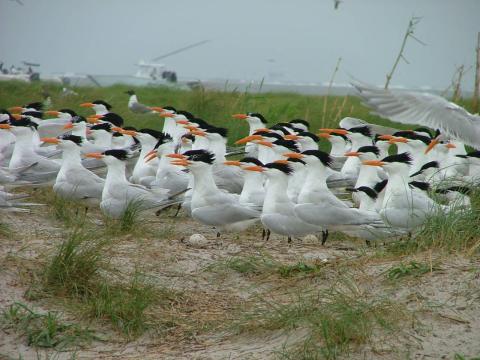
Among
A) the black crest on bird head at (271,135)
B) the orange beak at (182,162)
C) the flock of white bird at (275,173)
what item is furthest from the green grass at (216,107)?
the orange beak at (182,162)

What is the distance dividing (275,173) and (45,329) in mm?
2953

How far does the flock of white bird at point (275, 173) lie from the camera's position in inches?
259

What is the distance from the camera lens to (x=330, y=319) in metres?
3.99

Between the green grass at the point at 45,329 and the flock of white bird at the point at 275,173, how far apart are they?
2114mm

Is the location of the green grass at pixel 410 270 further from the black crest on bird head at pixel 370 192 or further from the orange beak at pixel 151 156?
the orange beak at pixel 151 156

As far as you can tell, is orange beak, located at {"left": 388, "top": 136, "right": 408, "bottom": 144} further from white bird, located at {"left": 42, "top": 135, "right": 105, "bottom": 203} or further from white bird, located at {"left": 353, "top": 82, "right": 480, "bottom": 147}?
white bird, located at {"left": 42, "top": 135, "right": 105, "bottom": 203}

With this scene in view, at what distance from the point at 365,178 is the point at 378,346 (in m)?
3.89

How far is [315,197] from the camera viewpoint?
6.81 meters

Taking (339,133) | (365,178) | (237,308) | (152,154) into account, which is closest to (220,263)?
(237,308)

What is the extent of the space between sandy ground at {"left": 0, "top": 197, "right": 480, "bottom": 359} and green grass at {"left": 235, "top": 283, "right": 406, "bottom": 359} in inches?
2.1

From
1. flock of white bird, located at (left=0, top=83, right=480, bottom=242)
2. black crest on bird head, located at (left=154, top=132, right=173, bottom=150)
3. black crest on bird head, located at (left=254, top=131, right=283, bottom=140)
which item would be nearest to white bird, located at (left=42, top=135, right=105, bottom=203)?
flock of white bird, located at (left=0, top=83, right=480, bottom=242)

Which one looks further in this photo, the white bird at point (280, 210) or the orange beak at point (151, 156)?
the orange beak at point (151, 156)

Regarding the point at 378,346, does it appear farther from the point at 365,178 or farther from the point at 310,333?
the point at 365,178

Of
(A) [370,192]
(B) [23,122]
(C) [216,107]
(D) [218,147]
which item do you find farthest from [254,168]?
(C) [216,107]
